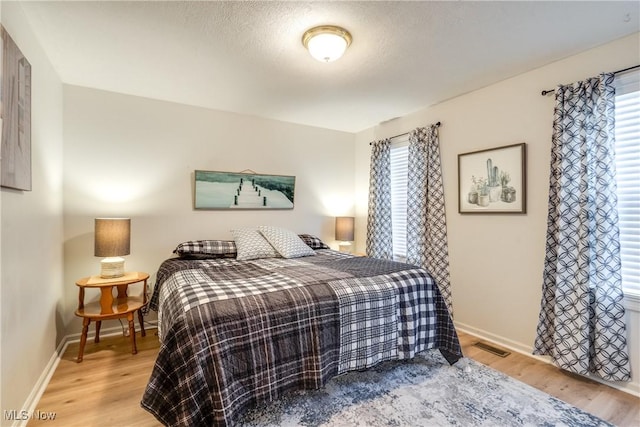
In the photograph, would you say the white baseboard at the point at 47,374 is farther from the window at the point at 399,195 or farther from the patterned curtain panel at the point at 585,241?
the patterned curtain panel at the point at 585,241

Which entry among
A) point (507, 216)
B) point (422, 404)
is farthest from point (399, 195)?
point (422, 404)

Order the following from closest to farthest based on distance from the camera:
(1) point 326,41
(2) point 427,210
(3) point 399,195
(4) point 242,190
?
1. (1) point 326,41
2. (2) point 427,210
3. (4) point 242,190
4. (3) point 399,195

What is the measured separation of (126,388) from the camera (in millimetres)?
2039

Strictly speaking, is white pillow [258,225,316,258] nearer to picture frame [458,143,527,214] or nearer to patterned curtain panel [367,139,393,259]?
patterned curtain panel [367,139,393,259]

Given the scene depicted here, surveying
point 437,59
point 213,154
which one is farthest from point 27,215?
point 437,59

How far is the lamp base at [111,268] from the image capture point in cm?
261

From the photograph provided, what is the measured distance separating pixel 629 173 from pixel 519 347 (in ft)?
5.21

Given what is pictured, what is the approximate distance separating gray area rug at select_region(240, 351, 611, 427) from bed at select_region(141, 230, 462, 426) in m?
0.19

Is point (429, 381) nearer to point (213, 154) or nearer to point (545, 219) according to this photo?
point (545, 219)

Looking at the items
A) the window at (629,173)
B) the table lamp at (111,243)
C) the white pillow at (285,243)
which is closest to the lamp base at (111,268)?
the table lamp at (111,243)

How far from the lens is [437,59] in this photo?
237 cm

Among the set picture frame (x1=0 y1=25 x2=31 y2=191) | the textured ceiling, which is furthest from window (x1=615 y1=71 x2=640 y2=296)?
picture frame (x1=0 y1=25 x2=31 y2=191)

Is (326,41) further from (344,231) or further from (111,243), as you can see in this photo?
(344,231)

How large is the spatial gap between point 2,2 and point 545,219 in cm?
375
